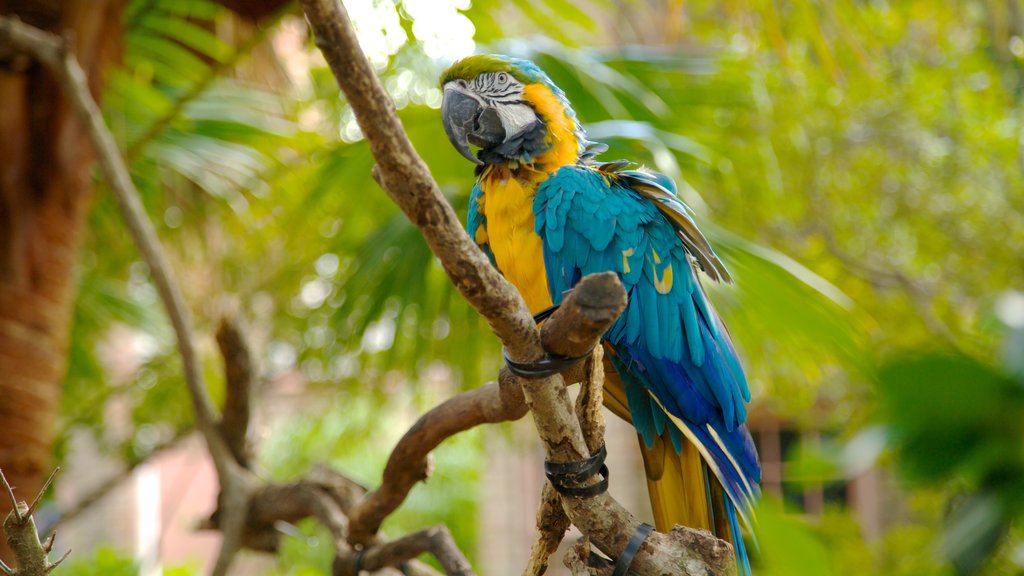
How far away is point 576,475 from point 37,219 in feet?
4.17

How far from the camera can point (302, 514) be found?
1.35 metres

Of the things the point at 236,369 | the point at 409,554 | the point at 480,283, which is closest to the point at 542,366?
the point at 480,283

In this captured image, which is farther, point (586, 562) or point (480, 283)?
point (586, 562)

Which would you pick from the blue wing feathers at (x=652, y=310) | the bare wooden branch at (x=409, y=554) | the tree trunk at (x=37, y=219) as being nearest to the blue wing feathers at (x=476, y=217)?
the blue wing feathers at (x=652, y=310)

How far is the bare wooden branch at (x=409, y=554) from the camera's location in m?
1.03

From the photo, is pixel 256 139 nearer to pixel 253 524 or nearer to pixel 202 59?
pixel 202 59

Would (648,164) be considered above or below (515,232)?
above

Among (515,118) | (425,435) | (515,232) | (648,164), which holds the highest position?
(648,164)

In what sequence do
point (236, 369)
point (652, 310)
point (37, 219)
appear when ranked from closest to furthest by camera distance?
→ point (652, 310) < point (236, 369) < point (37, 219)

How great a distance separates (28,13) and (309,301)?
4.81 feet

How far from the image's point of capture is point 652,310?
94 cm

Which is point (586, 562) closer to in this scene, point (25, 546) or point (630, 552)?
point (630, 552)

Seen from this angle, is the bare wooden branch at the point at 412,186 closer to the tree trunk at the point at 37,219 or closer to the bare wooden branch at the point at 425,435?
the bare wooden branch at the point at 425,435

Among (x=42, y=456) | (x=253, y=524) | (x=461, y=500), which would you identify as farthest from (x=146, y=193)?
(x=461, y=500)
